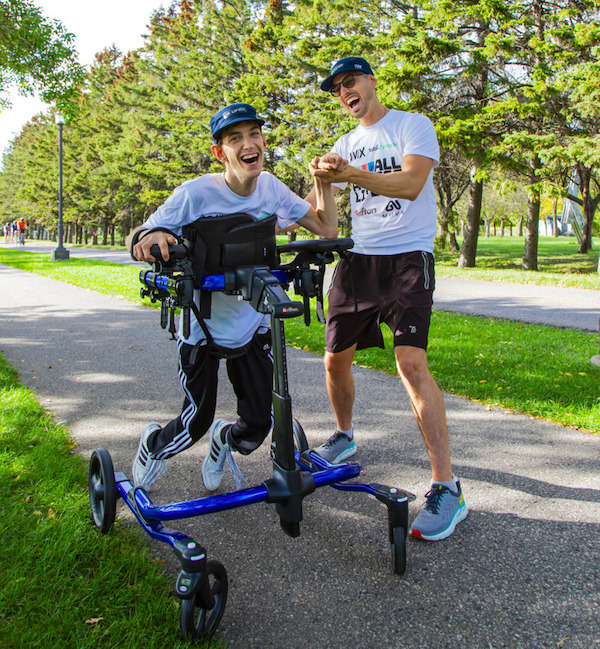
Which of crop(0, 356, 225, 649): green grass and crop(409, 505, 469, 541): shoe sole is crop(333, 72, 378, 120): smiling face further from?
crop(0, 356, 225, 649): green grass

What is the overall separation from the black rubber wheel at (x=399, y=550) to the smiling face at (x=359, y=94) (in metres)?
2.23

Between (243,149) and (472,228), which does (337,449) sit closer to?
(243,149)

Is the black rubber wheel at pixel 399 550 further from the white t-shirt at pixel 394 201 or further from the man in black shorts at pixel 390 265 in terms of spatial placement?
the white t-shirt at pixel 394 201

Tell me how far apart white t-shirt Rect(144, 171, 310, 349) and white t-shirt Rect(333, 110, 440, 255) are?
0.54 meters

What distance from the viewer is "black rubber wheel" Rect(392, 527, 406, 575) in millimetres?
2480

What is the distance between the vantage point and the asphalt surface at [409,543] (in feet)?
7.16

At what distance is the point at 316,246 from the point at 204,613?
1493 mm

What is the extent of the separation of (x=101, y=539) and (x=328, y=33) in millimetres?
25928

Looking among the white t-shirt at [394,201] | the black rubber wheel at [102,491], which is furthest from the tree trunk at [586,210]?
the black rubber wheel at [102,491]

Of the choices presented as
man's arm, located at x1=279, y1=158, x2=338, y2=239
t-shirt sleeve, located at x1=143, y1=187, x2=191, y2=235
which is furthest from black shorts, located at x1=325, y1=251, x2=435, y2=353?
t-shirt sleeve, located at x1=143, y1=187, x2=191, y2=235

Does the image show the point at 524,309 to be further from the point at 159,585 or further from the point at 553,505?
the point at 159,585

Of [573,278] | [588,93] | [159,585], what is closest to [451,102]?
[588,93]

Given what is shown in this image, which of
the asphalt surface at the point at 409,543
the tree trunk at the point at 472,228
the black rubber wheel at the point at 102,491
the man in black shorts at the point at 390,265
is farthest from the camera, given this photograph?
the tree trunk at the point at 472,228

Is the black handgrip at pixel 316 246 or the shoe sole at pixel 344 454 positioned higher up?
the black handgrip at pixel 316 246
